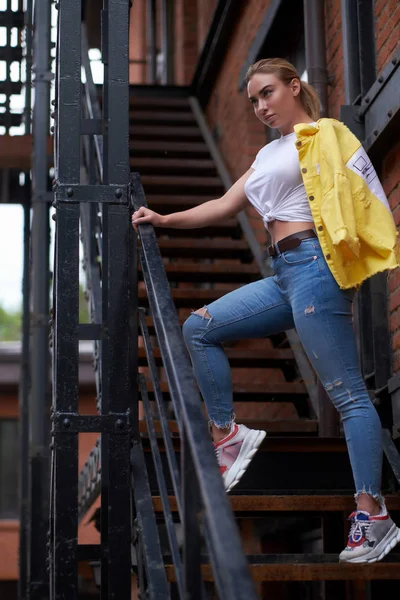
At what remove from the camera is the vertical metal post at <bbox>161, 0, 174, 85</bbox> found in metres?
12.5

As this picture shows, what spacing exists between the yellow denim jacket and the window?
1257cm

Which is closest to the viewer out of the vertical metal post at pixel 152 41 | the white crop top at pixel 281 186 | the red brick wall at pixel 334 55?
the white crop top at pixel 281 186

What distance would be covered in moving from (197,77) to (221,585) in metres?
9.01

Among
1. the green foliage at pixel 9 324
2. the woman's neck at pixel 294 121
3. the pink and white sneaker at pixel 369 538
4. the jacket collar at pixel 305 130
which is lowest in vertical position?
the pink and white sneaker at pixel 369 538

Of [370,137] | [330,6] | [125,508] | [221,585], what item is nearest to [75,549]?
[125,508]

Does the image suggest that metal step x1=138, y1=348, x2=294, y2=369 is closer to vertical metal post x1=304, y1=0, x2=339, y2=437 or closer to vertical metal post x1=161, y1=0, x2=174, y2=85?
vertical metal post x1=304, y1=0, x2=339, y2=437

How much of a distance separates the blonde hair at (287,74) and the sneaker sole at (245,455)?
1.18 m

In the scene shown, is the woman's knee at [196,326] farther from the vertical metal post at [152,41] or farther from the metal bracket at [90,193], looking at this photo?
the vertical metal post at [152,41]

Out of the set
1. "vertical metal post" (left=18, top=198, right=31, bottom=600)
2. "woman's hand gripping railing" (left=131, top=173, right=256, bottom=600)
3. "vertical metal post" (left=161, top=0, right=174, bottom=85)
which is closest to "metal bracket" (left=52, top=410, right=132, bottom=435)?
"woman's hand gripping railing" (left=131, top=173, right=256, bottom=600)

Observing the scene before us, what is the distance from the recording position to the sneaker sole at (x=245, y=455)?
3.53 m

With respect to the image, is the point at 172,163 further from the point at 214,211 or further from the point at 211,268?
the point at 214,211

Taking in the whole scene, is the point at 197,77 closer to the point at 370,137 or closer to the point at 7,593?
the point at 370,137

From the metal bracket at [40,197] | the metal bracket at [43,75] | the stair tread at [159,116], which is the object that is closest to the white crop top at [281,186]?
the metal bracket at [40,197]

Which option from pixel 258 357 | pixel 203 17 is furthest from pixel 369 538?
pixel 203 17
